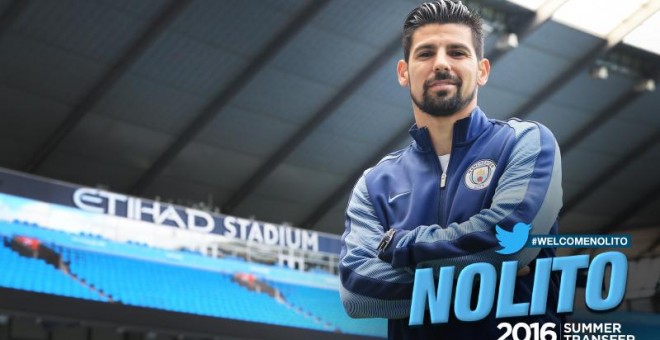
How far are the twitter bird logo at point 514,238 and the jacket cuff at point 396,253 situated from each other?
0.23m

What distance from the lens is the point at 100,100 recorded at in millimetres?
26219

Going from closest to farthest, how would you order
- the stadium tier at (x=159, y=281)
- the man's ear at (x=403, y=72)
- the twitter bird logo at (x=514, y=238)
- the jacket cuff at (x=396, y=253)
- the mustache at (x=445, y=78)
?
the twitter bird logo at (x=514, y=238)
the jacket cuff at (x=396, y=253)
the mustache at (x=445, y=78)
the man's ear at (x=403, y=72)
the stadium tier at (x=159, y=281)

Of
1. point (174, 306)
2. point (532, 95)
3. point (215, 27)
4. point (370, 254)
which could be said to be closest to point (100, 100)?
point (215, 27)

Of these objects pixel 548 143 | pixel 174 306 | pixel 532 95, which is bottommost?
pixel 548 143

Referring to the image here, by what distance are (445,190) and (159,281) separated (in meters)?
22.6

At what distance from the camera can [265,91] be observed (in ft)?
89.6

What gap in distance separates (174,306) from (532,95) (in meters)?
12.9

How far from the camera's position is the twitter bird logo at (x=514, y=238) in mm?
2379

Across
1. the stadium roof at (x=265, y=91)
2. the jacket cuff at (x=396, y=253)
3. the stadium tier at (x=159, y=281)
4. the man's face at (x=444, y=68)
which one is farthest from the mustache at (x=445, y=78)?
the stadium roof at (x=265, y=91)

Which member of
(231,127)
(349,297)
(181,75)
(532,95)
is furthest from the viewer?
(532,95)

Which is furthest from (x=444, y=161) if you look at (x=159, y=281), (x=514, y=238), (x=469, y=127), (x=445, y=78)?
(x=159, y=281)

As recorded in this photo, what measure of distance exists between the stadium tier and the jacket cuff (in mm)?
18655

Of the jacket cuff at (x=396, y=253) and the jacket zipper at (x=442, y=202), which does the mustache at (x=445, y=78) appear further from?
the jacket cuff at (x=396, y=253)

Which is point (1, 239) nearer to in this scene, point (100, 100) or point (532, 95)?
point (100, 100)
